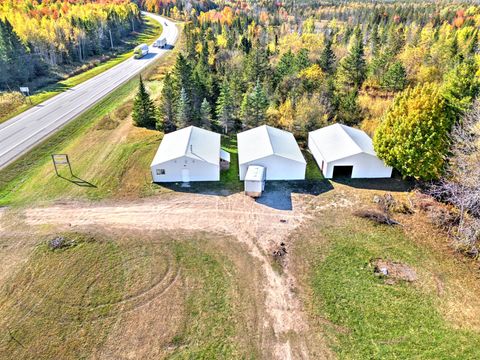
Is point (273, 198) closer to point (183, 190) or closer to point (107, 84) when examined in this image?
point (183, 190)

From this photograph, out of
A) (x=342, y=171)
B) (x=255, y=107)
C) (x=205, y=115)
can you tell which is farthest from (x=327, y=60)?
(x=342, y=171)

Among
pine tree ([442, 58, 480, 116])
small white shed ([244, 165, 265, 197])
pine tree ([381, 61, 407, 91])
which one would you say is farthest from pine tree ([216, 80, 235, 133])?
pine tree ([442, 58, 480, 116])

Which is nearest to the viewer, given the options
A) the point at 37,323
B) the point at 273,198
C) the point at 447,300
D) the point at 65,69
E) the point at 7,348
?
the point at 7,348

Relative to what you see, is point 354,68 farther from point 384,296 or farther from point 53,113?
point 53,113

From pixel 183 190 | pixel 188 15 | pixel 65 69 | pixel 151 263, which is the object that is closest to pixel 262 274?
pixel 151 263

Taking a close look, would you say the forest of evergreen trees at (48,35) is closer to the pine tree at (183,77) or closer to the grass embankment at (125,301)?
the pine tree at (183,77)

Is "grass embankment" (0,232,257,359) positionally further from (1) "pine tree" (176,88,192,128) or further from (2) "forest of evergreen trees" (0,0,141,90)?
(2) "forest of evergreen trees" (0,0,141,90)
